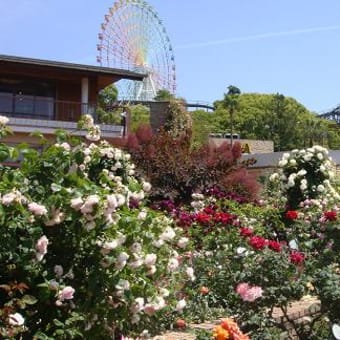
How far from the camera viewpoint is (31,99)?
81.6 feet

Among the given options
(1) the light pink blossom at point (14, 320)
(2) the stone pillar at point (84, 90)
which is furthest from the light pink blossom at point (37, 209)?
(2) the stone pillar at point (84, 90)

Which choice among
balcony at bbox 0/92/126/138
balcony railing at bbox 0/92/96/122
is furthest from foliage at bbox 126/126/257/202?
balcony railing at bbox 0/92/96/122

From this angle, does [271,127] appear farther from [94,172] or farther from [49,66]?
[94,172]

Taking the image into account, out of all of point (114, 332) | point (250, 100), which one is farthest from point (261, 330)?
point (250, 100)

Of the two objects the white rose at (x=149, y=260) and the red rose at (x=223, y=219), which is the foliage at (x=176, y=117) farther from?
the white rose at (x=149, y=260)

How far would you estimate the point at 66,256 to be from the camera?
11.7ft

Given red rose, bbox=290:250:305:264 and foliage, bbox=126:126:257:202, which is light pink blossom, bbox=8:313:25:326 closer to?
red rose, bbox=290:250:305:264

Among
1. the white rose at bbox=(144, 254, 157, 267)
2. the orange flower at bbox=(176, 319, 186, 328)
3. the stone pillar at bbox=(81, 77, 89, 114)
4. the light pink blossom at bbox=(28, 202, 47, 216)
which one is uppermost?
the stone pillar at bbox=(81, 77, 89, 114)

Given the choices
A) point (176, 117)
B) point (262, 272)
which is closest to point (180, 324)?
point (262, 272)

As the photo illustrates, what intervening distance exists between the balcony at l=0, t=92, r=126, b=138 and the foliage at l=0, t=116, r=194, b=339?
64.5 feet

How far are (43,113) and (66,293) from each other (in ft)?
72.9

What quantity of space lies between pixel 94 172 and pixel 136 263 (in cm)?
195

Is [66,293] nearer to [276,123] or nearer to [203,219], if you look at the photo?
[203,219]

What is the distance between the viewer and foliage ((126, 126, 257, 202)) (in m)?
12.9
